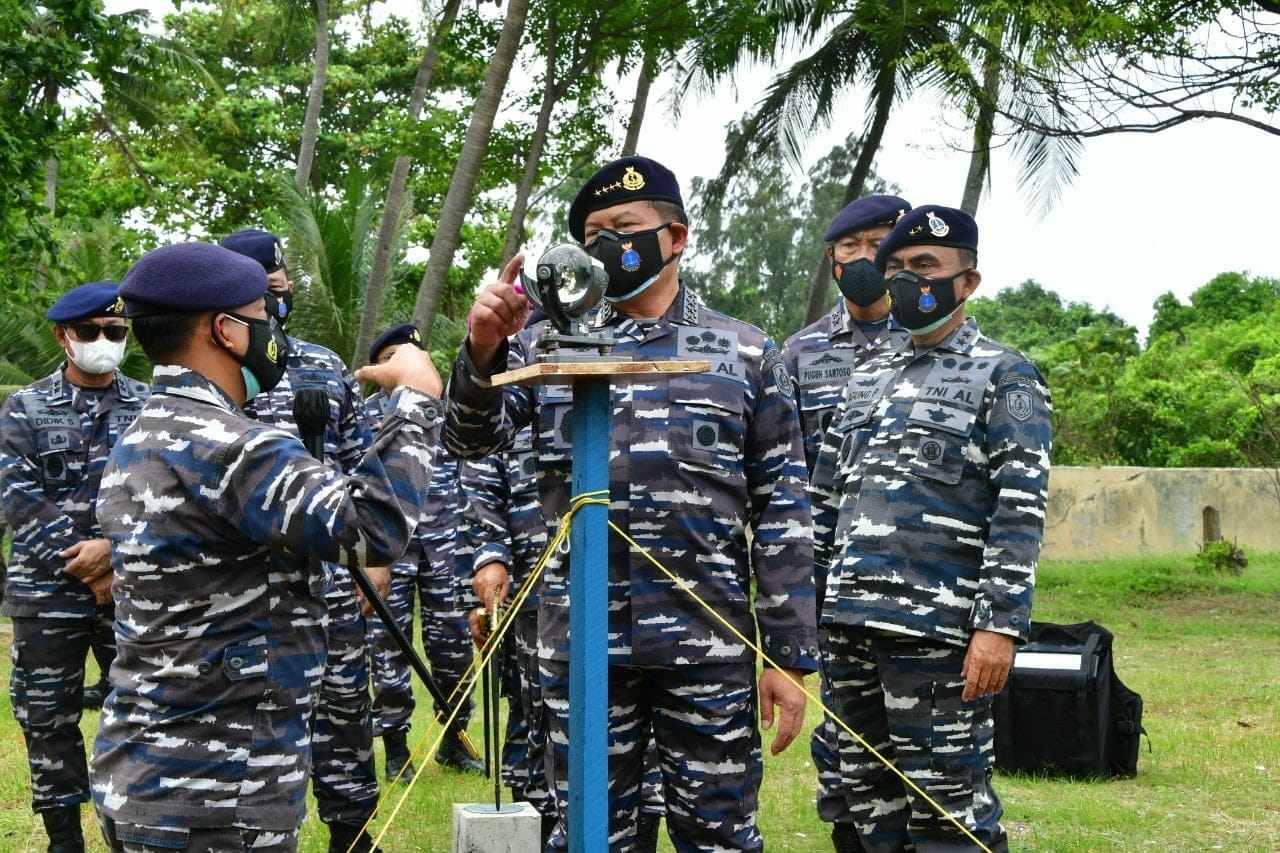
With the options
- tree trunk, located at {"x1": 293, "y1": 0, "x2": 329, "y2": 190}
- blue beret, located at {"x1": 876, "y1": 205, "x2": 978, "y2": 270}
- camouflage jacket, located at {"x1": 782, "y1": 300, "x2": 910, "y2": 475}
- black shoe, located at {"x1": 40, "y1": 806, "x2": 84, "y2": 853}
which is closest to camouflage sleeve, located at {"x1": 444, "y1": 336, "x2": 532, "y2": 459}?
blue beret, located at {"x1": 876, "y1": 205, "x2": 978, "y2": 270}

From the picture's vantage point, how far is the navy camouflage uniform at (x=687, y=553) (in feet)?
11.9

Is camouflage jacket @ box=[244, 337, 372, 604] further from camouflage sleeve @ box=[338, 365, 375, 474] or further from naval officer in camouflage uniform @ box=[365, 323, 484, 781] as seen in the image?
naval officer in camouflage uniform @ box=[365, 323, 484, 781]

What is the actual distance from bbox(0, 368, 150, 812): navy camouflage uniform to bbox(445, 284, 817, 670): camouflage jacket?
8.39 ft

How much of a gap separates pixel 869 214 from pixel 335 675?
298 centimetres

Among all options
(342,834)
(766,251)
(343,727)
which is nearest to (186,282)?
(343,727)

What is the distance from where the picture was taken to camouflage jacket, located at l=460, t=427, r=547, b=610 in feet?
17.0

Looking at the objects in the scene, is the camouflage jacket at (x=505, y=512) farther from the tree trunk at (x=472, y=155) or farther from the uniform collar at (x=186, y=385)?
the tree trunk at (x=472, y=155)

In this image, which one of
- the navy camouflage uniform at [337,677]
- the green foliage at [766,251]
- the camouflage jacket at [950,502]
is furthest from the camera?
the green foliage at [766,251]

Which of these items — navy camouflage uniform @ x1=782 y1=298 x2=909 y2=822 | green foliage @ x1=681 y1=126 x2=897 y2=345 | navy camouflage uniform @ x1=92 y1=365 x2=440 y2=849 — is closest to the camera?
navy camouflage uniform @ x1=92 y1=365 x2=440 y2=849

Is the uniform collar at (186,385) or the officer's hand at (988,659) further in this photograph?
the officer's hand at (988,659)

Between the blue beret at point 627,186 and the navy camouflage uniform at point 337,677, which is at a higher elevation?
the blue beret at point 627,186

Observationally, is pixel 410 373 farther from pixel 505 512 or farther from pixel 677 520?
pixel 505 512

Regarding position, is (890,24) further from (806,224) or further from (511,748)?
(806,224)

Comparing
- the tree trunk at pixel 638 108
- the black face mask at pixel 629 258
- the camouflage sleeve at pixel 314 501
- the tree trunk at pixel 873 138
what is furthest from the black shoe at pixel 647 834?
the tree trunk at pixel 873 138
